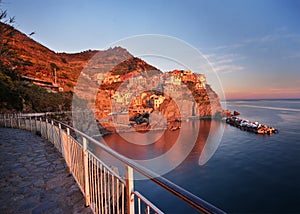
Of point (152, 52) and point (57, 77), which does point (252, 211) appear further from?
point (57, 77)

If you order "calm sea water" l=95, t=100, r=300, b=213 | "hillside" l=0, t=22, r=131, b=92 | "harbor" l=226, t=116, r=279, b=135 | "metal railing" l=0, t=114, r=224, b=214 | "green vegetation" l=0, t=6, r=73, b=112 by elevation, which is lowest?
"calm sea water" l=95, t=100, r=300, b=213

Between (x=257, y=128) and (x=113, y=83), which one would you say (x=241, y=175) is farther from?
(x=113, y=83)

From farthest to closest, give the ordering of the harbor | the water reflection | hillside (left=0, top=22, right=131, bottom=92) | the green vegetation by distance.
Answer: the harbor < hillside (left=0, top=22, right=131, bottom=92) < the water reflection < the green vegetation

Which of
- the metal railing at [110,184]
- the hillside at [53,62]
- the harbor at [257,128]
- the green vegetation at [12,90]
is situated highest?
the hillside at [53,62]

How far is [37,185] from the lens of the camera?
282 cm

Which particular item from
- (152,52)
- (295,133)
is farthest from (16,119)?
(295,133)

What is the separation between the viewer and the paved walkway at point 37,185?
7.28 feet

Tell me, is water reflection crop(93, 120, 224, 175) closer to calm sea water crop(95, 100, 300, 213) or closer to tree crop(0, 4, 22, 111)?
calm sea water crop(95, 100, 300, 213)

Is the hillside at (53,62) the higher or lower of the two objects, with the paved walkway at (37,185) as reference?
higher

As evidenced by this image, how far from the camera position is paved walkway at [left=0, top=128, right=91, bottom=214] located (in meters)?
2.22

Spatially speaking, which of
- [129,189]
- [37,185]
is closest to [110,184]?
[129,189]

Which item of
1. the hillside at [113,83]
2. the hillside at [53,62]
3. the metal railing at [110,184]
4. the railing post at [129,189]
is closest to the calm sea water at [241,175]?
the metal railing at [110,184]

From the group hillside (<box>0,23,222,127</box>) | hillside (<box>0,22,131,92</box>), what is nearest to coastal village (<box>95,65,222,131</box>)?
hillside (<box>0,23,222,127</box>)

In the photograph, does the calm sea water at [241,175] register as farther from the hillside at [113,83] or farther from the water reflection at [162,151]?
the hillside at [113,83]
